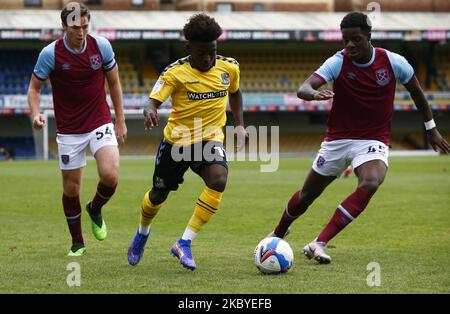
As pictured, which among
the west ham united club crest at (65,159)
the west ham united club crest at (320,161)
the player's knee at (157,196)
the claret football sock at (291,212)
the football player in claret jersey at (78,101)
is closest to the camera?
the player's knee at (157,196)

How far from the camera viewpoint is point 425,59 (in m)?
48.2

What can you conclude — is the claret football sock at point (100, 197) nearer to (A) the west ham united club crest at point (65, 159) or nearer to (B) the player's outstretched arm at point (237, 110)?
(A) the west ham united club crest at point (65, 159)

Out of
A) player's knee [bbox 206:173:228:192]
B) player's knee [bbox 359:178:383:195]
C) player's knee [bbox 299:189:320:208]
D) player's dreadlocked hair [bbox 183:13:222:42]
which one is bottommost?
player's knee [bbox 299:189:320:208]

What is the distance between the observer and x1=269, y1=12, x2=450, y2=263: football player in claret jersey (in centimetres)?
809

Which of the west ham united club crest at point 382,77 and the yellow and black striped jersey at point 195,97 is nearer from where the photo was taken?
the yellow and black striped jersey at point 195,97

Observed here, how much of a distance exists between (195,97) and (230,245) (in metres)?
2.34

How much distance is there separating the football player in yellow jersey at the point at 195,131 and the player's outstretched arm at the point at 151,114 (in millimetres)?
11

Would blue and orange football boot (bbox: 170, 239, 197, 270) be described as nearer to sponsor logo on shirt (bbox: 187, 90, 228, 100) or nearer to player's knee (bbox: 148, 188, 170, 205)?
player's knee (bbox: 148, 188, 170, 205)

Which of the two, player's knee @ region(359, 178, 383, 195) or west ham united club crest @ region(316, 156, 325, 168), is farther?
west ham united club crest @ region(316, 156, 325, 168)

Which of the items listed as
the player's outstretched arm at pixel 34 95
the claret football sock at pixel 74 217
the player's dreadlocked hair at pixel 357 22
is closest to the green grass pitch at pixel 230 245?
the claret football sock at pixel 74 217

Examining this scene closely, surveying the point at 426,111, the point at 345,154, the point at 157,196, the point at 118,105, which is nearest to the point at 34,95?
the point at 118,105

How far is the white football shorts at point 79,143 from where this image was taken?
350 inches

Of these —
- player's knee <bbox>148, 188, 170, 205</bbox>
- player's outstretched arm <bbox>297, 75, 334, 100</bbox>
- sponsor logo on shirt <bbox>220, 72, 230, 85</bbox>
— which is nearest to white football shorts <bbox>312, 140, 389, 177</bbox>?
player's outstretched arm <bbox>297, 75, 334, 100</bbox>
